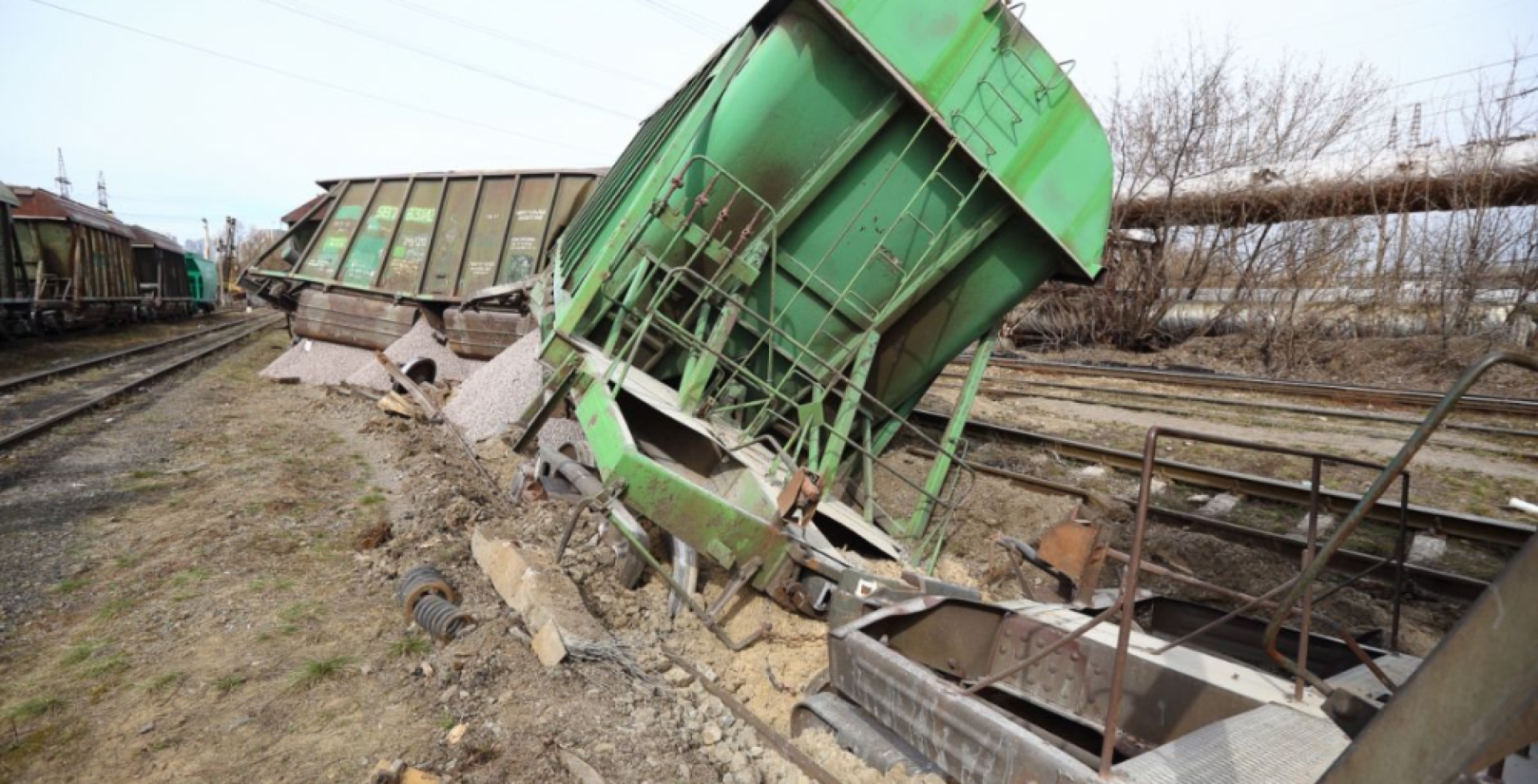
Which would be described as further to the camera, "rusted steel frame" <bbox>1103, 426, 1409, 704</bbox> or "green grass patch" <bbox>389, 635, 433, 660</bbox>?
"green grass patch" <bbox>389, 635, 433, 660</bbox>

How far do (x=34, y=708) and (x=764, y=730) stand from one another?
3.00m

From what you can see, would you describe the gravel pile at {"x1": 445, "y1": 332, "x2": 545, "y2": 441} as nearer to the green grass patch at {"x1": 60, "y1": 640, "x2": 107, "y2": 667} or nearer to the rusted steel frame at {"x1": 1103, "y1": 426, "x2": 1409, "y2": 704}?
the green grass patch at {"x1": 60, "y1": 640, "x2": 107, "y2": 667}

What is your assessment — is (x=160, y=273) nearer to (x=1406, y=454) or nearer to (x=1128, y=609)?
(x=1128, y=609)

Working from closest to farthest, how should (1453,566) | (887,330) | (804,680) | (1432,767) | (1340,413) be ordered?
(1432,767)
(804,680)
(1453,566)
(887,330)
(1340,413)

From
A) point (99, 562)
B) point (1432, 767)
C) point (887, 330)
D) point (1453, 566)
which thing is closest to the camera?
point (1432, 767)

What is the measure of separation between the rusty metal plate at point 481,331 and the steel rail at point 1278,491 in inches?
246

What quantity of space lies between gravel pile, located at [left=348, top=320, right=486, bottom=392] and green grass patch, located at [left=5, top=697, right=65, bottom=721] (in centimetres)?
812

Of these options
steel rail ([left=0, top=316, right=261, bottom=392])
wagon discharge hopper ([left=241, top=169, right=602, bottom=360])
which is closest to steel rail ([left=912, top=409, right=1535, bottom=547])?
wagon discharge hopper ([left=241, top=169, right=602, bottom=360])

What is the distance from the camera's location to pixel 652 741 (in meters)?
3.16

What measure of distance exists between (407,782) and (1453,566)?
6551 mm

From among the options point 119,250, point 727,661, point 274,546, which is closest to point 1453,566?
point 727,661

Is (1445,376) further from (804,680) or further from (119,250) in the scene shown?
(119,250)

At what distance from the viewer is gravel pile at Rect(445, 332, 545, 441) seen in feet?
27.4

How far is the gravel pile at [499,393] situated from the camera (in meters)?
8.34
